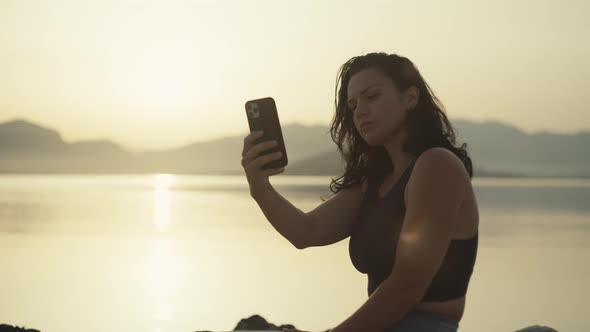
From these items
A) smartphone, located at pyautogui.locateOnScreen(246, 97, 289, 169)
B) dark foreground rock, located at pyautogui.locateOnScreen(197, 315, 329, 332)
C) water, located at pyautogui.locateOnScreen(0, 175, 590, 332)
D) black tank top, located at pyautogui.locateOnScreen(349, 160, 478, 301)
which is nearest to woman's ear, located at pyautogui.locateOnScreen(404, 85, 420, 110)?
black tank top, located at pyautogui.locateOnScreen(349, 160, 478, 301)

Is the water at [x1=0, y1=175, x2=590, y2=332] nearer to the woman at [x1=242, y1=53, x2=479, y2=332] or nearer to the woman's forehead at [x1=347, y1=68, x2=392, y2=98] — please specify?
the woman at [x1=242, y1=53, x2=479, y2=332]

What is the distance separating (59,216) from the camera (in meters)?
32.1

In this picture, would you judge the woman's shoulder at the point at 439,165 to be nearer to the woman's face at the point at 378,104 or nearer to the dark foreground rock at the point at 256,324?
the woman's face at the point at 378,104

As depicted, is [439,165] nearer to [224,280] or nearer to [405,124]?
[405,124]

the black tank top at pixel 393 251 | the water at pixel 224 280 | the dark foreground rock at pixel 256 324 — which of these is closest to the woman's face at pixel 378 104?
the black tank top at pixel 393 251

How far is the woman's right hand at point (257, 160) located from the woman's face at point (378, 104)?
1.34 feet

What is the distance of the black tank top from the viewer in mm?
3139

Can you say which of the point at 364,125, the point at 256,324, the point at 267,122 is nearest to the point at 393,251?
the point at 364,125

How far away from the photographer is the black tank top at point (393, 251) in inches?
124

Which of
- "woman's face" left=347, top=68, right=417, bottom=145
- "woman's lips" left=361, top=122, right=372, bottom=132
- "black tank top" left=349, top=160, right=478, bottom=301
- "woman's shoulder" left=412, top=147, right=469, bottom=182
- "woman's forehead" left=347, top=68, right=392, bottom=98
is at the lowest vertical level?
"black tank top" left=349, top=160, right=478, bottom=301

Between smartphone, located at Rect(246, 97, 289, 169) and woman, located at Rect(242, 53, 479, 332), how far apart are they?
1.9 inches

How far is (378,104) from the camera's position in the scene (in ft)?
11.1

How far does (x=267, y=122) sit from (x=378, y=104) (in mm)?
528

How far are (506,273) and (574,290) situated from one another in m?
1.52
